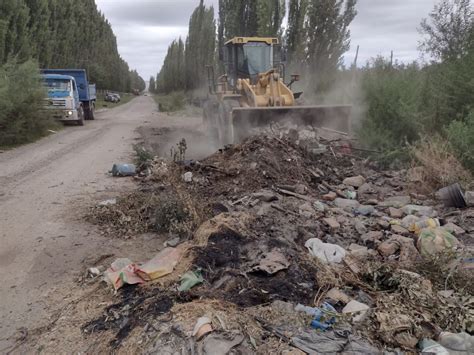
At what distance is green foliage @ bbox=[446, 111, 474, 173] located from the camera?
754cm

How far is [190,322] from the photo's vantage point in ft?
10.9

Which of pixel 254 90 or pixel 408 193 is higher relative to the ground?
pixel 254 90

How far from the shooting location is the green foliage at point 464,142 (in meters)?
7.54

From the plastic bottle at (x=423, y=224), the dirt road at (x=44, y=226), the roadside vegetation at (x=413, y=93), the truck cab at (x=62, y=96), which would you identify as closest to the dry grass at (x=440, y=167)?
the roadside vegetation at (x=413, y=93)

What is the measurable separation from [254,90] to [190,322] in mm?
10133

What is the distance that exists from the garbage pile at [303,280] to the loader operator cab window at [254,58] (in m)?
6.81

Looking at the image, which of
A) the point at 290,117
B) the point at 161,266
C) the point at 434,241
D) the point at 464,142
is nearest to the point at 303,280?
the point at 161,266

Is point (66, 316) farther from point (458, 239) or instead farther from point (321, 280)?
point (458, 239)

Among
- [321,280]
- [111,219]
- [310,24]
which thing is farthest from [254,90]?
[310,24]

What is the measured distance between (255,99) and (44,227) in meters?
7.09

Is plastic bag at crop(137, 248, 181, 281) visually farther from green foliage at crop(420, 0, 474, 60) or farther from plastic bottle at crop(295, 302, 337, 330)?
green foliage at crop(420, 0, 474, 60)

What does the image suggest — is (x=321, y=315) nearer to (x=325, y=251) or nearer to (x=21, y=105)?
(x=325, y=251)

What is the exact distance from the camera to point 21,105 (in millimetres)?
14758

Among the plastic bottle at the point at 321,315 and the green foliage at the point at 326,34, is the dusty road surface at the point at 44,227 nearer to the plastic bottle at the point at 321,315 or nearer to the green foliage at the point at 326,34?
the plastic bottle at the point at 321,315
